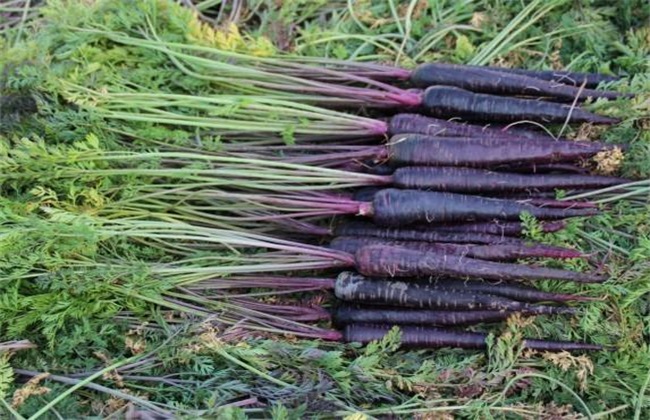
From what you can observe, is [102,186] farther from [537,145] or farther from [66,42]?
[537,145]

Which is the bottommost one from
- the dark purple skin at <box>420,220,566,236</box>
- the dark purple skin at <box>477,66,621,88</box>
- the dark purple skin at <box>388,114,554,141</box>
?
the dark purple skin at <box>420,220,566,236</box>

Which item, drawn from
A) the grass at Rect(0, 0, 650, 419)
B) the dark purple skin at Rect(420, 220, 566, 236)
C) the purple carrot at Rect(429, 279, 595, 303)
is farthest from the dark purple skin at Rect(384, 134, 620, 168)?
the purple carrot at Rect(429, 279, 595, 303)

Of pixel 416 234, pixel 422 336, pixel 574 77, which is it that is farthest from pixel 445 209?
pixel 574 77

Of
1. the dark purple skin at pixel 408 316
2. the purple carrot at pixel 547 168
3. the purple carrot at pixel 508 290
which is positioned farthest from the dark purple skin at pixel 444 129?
the dark purple skin at pixel 408 316

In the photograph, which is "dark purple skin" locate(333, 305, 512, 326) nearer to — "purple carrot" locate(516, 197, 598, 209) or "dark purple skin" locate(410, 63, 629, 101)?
"purple carrot" locate(516, 197, 598, 209)

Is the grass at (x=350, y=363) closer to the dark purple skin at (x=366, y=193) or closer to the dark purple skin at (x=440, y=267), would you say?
the dark purple skin at (x=440, y=267)

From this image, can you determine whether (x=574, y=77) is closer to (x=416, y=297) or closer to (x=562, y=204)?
(x=562, y=204)

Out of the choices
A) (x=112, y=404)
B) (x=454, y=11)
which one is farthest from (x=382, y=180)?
(x=112, y=404)
